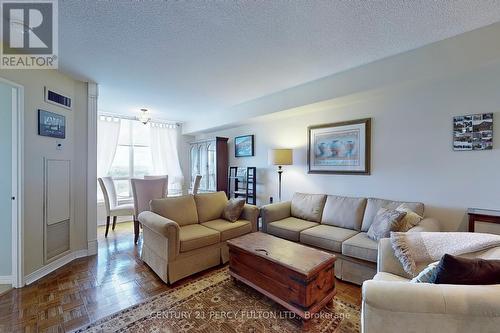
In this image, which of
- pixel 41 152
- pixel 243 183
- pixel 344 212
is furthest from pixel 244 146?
pixel 41 152

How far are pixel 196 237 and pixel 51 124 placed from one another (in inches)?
86.9

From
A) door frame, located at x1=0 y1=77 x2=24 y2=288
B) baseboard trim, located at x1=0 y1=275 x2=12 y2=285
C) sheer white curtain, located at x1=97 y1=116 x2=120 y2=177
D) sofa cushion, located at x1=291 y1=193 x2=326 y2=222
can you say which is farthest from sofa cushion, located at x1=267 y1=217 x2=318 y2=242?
sheer white curtain, located at x1=97 y1=116 x2=120 y2=177

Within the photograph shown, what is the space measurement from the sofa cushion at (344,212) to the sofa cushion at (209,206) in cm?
152

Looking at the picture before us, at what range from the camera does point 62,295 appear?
7.09ft

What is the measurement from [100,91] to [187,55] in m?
2.03

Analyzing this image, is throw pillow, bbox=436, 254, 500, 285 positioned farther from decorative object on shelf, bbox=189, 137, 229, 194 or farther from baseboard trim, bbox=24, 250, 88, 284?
decorative object on shelf, bbox=189, 137, 229, 194

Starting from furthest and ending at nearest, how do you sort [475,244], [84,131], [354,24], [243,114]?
[243,114] → [84,131] → [354,24] → [475,244]

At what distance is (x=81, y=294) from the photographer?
2182 millimetres

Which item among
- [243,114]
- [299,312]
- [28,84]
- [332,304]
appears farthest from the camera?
[243,114]

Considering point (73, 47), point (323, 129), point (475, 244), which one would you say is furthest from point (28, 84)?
point (475, 244)

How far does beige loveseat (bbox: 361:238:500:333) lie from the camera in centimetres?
100

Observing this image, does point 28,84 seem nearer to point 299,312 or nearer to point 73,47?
point 73,47

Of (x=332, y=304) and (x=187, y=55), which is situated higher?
(x=187, y=55)

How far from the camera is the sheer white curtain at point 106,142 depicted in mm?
4793
